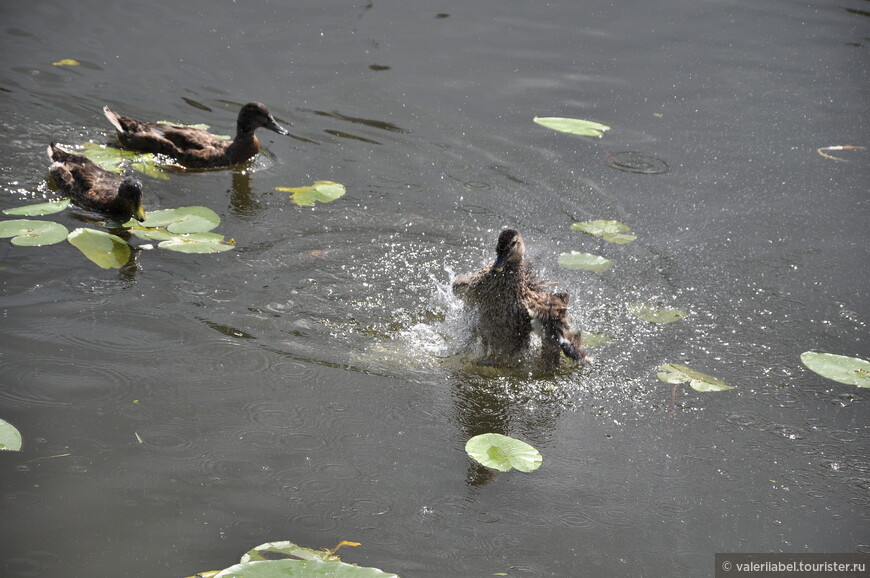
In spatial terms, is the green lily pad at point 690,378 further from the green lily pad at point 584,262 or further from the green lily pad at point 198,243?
the green lily pad at point 198,243

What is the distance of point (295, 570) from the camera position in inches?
142

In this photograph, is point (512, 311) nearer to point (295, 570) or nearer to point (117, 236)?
point (295, 570)

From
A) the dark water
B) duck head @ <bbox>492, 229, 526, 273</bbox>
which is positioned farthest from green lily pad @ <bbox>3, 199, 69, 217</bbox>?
duck head @ <bbox>492, 229, 526, 273</bbox>

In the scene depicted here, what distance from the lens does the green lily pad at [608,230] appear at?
736 centimetres

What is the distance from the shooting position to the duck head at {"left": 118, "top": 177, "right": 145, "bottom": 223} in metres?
7.06

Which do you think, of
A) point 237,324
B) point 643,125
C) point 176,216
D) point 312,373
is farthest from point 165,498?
point 643,125

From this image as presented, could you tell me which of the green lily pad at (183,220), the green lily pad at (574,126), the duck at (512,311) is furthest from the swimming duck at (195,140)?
the duck at (512,311)

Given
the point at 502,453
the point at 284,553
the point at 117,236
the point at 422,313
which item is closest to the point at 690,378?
the point at 502,453

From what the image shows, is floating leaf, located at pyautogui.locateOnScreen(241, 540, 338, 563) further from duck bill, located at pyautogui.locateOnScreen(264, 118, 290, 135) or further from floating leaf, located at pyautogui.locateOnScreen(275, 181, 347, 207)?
duck bill, located at pyautogui.locateOnScreen(264, 118, 290, 135)

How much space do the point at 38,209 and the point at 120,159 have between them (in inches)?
Result: 62.4

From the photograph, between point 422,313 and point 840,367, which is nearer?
point 840,367

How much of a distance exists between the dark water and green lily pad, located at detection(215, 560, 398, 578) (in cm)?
41

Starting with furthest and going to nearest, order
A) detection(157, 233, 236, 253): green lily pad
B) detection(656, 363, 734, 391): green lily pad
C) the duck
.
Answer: detection(157, 233, 236, 253): green lily pad → the duck → detection(656, 363, 734, 391): green lily pad

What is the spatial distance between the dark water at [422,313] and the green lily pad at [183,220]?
0.16m
